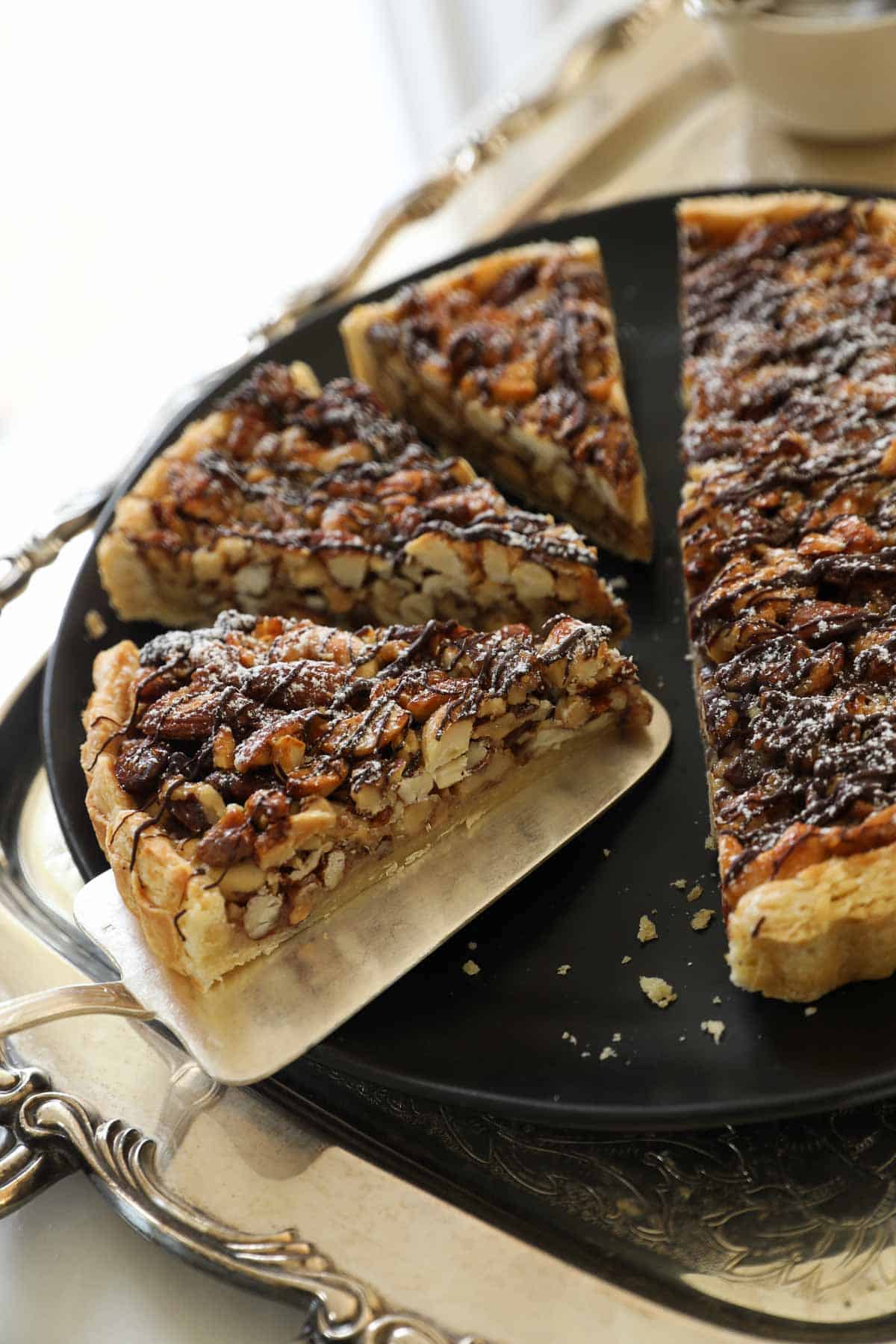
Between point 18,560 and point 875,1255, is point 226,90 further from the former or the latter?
point 875,1255

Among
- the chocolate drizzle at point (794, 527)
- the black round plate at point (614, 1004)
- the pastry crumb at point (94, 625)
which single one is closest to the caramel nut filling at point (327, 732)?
the black round plate at point (614, 1004)

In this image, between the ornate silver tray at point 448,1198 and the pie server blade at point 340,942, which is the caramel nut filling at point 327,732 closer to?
the pie server blade at point 340,942

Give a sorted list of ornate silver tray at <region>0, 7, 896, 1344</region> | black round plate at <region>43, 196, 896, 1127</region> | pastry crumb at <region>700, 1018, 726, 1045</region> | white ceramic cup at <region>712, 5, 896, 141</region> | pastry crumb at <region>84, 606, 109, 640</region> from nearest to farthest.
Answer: ornate silver tray at <region>0, 7, 896, 1344</region>, black round plate at <region>43, 196, 896, 1127</region>, pastry crumb at <region>700, 1018, 726, 1045</region>, pastry crumb at <region>84, 606, 109, 640</region>, white ceramic cup at <region>712, 5, 896, 141</region>

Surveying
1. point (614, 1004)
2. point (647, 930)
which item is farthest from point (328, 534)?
point (614, 1004)

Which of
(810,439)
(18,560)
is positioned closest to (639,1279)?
(810,439)

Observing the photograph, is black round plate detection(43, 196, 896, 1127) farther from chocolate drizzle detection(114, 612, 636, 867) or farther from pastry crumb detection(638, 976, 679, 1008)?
chocolate drizzle detection(114, 612, 636, 867)

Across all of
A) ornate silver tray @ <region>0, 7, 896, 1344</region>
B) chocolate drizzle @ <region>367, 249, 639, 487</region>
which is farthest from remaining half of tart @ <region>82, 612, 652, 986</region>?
chocolate drizzle @ <region>367, 249, 639, 487</region>
